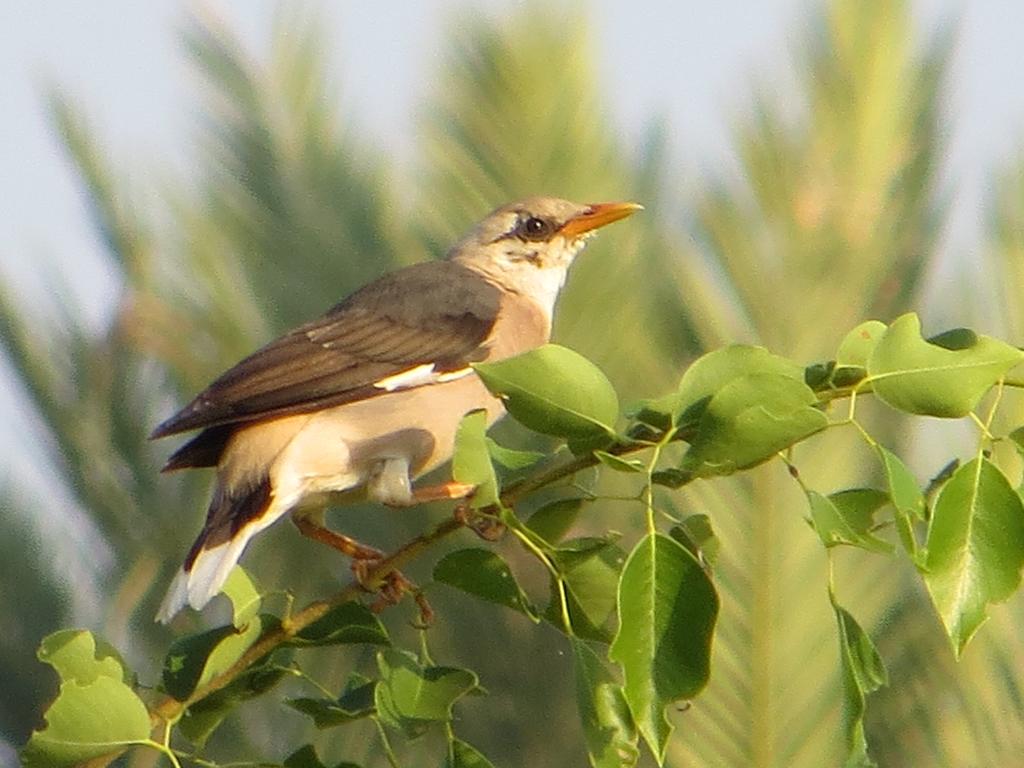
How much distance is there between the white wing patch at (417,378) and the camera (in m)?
4.95

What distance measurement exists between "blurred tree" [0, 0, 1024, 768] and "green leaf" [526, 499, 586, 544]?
2.80 metres

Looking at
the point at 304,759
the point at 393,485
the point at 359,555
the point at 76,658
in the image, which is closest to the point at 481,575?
the point at 304,759

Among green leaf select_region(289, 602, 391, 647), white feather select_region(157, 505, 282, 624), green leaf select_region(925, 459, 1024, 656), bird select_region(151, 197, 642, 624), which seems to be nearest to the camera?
green leaf select_region(925, 459, 1024, 656)

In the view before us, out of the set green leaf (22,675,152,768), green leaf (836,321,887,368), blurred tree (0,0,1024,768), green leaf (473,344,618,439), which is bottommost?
blurred tree (0,0,1024,768)

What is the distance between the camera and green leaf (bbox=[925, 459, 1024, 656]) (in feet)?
7.27

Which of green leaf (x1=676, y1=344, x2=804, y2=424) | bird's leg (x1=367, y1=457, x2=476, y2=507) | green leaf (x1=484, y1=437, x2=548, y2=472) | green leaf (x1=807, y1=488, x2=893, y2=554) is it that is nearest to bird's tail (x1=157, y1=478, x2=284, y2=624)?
bird's leg (x1=367, y1=457, x2=476, y2=507)

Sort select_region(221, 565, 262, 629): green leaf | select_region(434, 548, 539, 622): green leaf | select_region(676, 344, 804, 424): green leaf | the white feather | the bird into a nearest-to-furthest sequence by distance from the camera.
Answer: select_region(676, 344, 804, 424): green leaf
select_region(434, 548, 539, 622): green leaf
select_region(221, 565, 262, 629): green leaf
the white feather
the bird

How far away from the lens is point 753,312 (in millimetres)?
6094

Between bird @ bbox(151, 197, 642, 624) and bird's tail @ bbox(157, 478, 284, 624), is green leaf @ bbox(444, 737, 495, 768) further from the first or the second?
bird @ bbox(151, 197, 642, 624)

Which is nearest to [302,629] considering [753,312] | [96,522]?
[753,312]

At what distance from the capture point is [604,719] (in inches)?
95.9

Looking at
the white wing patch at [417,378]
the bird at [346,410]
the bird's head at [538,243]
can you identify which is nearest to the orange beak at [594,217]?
the bird's head at [538,243]

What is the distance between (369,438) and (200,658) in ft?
6.44

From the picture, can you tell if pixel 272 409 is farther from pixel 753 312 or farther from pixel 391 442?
pixel 753 312
